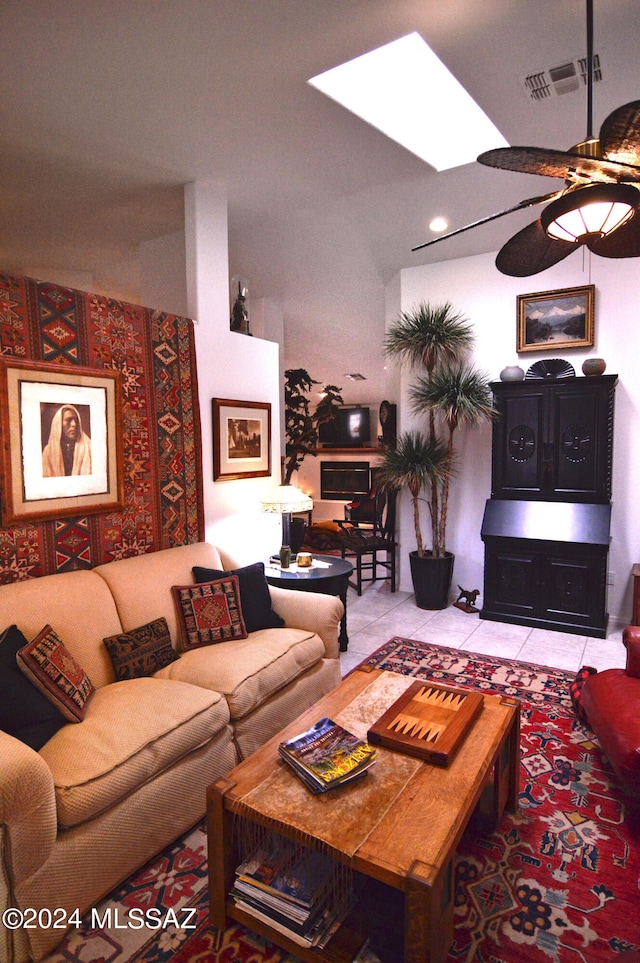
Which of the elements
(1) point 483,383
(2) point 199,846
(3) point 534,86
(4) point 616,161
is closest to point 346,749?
(2) point 199,846

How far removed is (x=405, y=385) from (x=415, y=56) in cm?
276

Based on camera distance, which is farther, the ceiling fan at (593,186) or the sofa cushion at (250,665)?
the sofa cushion at (250,665)

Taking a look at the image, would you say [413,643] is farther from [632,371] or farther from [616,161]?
[616,161]

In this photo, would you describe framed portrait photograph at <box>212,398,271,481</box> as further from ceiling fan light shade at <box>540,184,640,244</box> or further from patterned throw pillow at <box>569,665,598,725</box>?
patterned throw pillow at <box>569,665,598,725</box>

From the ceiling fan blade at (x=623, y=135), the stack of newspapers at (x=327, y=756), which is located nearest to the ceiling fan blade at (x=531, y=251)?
the ceiling fan blade at (x=623, y=135)

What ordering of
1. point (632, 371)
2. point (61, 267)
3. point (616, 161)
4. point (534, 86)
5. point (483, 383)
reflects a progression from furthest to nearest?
1. point (61, 267)
2. point (483, 383)
3. point (632, 371)
4. point (534, 86)
5. point (616, 161)

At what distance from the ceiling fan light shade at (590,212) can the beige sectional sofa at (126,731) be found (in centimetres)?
218

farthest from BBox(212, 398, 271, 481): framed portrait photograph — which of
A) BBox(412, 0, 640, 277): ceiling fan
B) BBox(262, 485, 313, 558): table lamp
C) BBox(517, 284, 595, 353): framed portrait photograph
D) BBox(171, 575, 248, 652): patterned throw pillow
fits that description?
BBox(517, 284, 595, 353): framed portrait photograph

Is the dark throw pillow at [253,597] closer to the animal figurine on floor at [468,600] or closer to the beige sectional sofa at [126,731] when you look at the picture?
the beige sectional sofa at [126,731]

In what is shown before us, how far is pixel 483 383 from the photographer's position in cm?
470

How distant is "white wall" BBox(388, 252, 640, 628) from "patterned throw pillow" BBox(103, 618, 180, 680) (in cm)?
318

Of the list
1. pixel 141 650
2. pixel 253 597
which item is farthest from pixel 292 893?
pixel 253 597

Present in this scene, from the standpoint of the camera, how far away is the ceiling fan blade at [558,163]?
5.14ft

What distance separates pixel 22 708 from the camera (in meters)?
1.89
